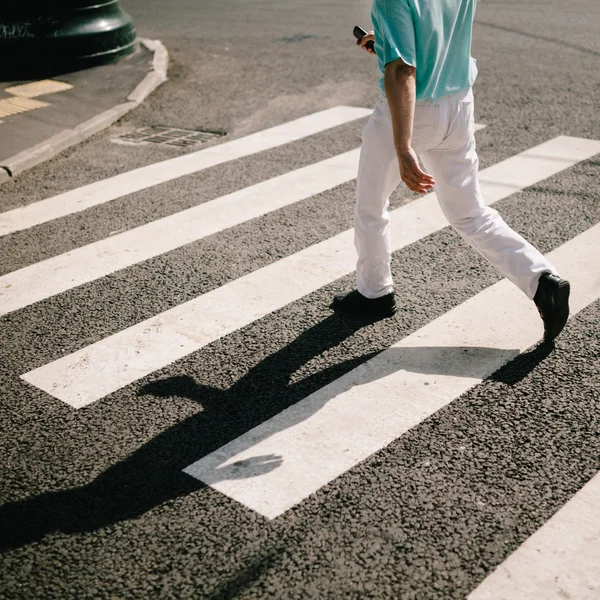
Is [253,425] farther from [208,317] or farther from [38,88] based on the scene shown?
[38,88]

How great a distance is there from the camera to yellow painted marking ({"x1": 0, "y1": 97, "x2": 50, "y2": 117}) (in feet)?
26.6

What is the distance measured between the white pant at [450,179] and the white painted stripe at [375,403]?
1.19ft

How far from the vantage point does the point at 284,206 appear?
583 centimetres

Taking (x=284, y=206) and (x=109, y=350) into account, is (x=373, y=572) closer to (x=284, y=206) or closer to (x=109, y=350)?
(x=109, y=350)

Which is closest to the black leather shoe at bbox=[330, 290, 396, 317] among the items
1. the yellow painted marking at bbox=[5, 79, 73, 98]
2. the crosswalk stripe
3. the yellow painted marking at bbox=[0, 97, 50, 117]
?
the crosswalk stripe

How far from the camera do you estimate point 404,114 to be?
340 centimetres

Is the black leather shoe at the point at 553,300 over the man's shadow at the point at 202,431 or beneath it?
over

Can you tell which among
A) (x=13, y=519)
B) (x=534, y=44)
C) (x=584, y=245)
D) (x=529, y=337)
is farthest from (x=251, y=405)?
(x=534, y=44)

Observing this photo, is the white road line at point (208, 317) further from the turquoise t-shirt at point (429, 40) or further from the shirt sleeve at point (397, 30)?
the shirt sleeve at point (397, 30)

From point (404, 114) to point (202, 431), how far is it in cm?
155

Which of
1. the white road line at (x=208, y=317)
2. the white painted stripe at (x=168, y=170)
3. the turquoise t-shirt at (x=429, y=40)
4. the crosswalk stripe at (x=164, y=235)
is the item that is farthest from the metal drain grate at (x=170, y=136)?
the turquoise t-shirt at (x=429, y=40)

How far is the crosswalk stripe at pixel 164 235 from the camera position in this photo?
15.6 ft

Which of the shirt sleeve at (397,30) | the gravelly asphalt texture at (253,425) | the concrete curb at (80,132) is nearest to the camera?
the gravelly asphalt texture at (253,425)

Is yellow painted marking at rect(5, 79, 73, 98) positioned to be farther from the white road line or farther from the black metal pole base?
the white road line
